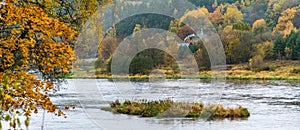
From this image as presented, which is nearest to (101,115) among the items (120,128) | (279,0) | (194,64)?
(120,128)

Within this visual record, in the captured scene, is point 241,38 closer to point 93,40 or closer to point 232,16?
point 232,16

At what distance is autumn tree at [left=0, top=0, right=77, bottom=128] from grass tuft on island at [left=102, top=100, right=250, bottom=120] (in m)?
17.5

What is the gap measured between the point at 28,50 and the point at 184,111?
62.5ft

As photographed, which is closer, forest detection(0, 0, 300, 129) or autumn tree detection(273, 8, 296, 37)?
forest detection(0, 0, 300, 129)

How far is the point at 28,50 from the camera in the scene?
38.6ft

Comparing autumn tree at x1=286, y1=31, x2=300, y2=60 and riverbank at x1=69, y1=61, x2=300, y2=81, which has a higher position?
autumn tree at x1=286, y1=31, x2=300, y2=60

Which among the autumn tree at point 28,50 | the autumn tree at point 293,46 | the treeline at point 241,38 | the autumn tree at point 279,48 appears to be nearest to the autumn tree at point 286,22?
the treeline at point 241,38

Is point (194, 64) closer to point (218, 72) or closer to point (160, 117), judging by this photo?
point (218, 72)

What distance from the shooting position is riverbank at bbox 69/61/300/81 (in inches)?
3402

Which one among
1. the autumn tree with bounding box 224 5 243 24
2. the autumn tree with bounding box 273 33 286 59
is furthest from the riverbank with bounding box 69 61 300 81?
the autumn tree with bounding box 224 5 243 24

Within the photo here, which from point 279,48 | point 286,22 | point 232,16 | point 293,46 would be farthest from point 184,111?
point 232,16

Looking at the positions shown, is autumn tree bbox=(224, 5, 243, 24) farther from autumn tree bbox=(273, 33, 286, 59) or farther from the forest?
autumn tree bbox=(273, 33, 286, 59)

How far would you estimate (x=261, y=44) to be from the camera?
11150 centimetres

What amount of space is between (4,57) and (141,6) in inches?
2643
